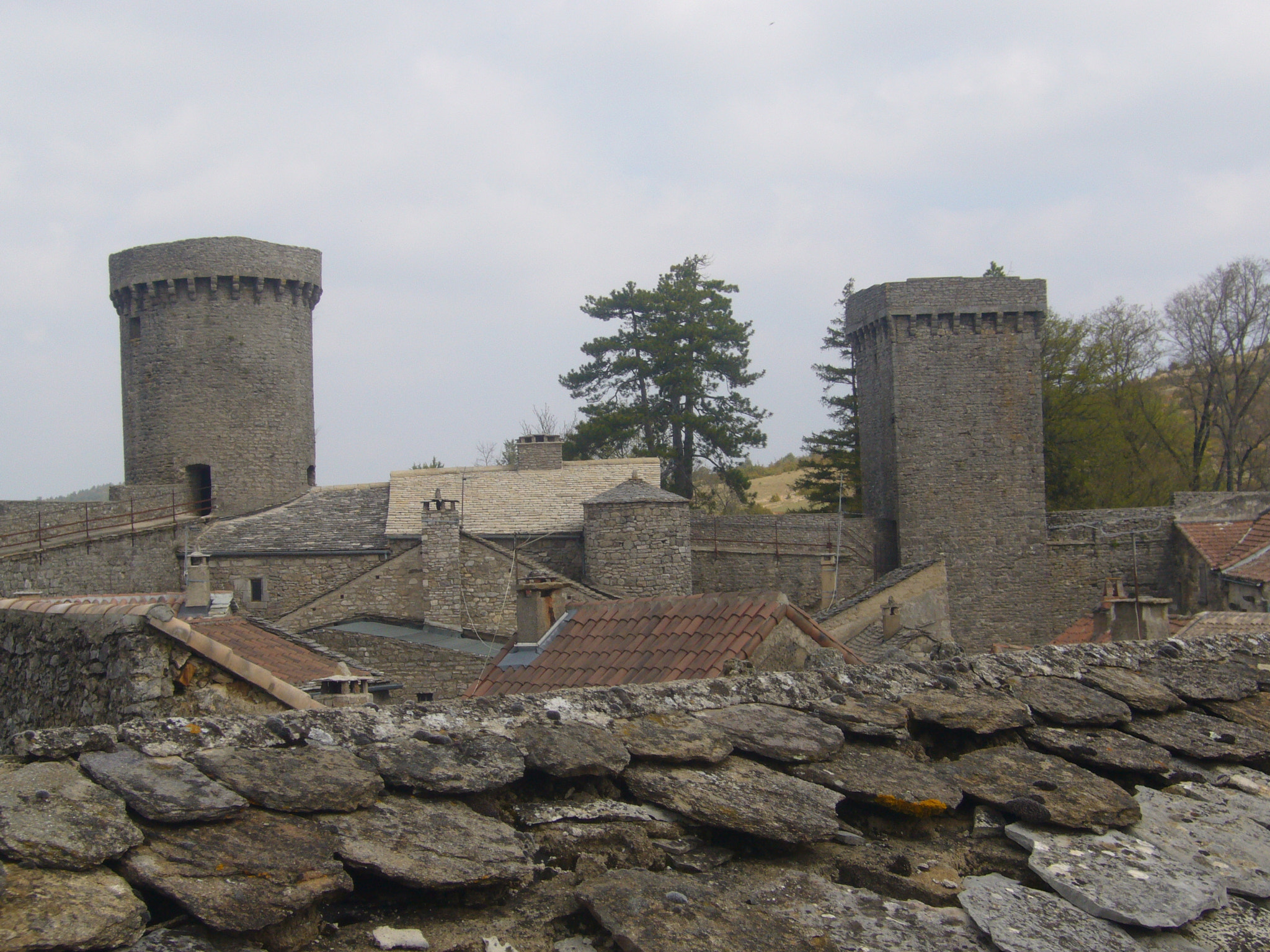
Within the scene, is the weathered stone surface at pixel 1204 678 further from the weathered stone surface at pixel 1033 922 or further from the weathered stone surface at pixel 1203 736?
the weathered stone surface at pixel 1033 922

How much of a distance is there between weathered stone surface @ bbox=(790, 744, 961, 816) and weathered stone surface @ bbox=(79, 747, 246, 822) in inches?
57.0

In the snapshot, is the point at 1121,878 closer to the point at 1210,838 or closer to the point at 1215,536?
the point at 1210,838

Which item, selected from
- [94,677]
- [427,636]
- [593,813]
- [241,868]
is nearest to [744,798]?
[593,813]

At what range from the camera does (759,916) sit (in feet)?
7.80

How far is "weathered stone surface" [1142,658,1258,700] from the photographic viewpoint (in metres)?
4.29

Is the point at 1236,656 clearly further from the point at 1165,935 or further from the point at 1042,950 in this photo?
the point at 1042,950

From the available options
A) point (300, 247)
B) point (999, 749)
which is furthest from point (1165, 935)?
point (300, 247)

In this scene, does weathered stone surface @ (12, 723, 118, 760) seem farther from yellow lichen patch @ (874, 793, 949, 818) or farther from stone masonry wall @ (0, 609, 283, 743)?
yellow lichen patch @ (874, 793, 949, 818)

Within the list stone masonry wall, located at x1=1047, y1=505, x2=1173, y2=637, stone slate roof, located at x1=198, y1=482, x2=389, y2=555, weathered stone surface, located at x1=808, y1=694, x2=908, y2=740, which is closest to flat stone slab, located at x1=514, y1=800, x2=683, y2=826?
weathered stone surface, located at x1=808, y1=694, x2=908, y2=740

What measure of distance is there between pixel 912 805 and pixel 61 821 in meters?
1.94

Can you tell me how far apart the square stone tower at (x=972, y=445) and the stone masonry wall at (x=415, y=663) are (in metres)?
14.5

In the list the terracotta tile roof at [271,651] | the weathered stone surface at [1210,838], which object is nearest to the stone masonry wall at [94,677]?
the weathered stone surface at [1210,838]

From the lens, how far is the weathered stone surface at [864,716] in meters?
3.37

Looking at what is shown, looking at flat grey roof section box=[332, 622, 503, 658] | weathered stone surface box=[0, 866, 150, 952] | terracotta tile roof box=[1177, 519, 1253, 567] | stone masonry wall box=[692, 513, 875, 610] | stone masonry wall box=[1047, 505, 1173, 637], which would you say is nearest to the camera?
weathered stone surface box=[0, 866, 150, 952]
